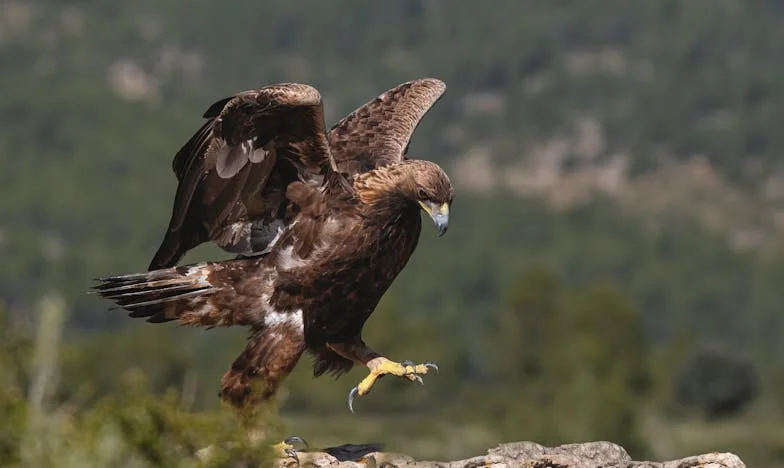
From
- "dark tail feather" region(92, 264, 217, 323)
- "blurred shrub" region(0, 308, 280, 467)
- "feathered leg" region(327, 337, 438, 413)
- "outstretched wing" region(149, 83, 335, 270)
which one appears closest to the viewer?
"blurred shrub" region(0, 308, 280, 467)

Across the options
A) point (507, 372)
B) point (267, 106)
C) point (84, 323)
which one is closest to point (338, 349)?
point (267, 106)

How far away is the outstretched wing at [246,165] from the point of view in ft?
35.7

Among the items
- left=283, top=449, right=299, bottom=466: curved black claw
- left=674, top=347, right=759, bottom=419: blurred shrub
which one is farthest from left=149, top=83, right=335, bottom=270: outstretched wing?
left=674, top=347, right=759, bottom=419: blurred shrub

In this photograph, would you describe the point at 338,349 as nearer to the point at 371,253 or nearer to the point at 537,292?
the point at 371,253

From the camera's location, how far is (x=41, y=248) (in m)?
197

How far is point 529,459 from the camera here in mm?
9641

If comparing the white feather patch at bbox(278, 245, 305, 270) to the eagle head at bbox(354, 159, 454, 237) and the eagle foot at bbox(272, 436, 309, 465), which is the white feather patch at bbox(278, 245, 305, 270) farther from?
the eagle foot at bbox(272, 436, 309, 465)

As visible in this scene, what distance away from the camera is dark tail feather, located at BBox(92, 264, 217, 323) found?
1156 centimetres

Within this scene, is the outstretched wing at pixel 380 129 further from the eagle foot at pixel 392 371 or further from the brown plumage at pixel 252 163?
the eagle foot at pixel 392 371

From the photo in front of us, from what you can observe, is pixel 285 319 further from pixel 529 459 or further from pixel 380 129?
pixel 529 459

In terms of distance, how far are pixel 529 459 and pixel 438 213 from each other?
1817mm

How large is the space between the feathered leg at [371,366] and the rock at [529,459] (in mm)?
603

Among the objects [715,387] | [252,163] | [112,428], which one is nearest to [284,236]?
[252,163]

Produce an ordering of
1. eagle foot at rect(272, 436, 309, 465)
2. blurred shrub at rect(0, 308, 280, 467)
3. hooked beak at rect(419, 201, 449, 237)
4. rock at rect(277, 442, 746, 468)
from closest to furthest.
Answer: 1. blurred shrub at rect(0, 308, 280, 467)
2. rock at rect(277, 442, 746, 468)
3. eagle foot at rect(272, 436, 309, 465)
4. hooked beak at rect(419, 201, 449, 237)
